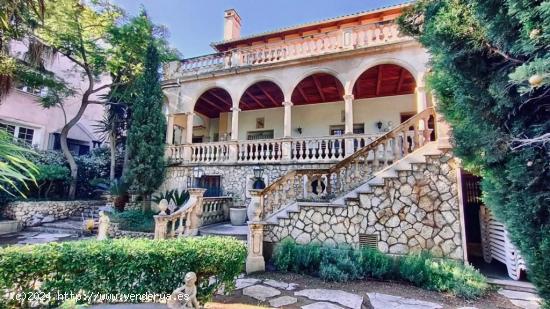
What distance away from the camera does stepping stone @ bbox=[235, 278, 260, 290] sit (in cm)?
473

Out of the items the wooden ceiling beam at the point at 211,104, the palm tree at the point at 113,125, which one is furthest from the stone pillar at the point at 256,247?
the palm tree at the point at 113,125

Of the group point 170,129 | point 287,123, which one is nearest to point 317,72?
point 287,123

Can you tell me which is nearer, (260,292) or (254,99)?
(260,292)

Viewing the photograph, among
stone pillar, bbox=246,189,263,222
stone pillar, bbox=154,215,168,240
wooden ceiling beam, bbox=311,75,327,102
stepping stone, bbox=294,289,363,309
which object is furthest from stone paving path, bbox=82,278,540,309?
wooden ceiling beam, bbox=311,75,327,102

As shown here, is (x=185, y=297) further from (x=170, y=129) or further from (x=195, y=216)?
(x=170, y=129)

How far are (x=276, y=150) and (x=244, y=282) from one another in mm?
6067

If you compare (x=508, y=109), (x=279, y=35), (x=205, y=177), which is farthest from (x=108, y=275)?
(x=279, y=35)

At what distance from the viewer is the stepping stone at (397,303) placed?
3.96 m

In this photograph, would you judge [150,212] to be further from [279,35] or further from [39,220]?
[279,35]

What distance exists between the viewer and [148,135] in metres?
10.9

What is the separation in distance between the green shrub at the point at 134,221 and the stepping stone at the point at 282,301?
638 cm

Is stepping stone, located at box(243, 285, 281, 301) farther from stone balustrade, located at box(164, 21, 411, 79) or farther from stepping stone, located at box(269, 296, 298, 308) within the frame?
stone balustrade, located at box(164, 21, 411, 79)

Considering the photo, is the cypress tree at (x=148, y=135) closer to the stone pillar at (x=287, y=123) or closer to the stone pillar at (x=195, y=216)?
the stone pillar at (x=195, y=216)

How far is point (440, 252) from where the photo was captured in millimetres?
5422
